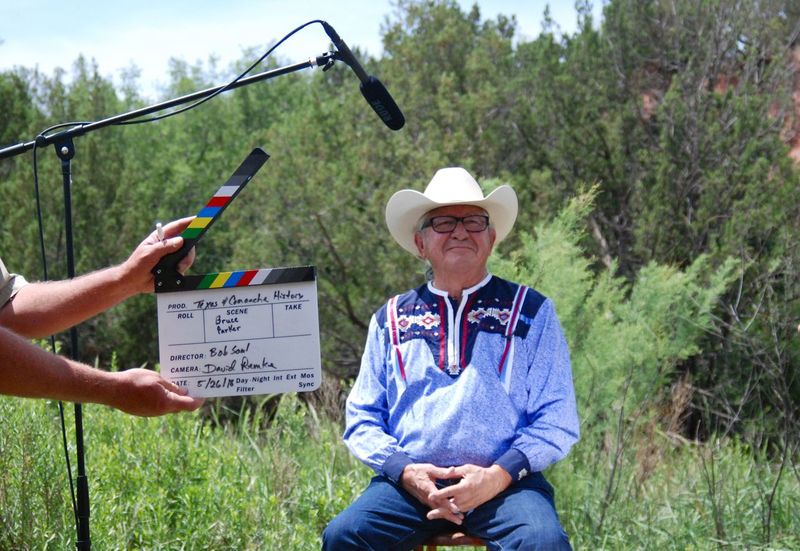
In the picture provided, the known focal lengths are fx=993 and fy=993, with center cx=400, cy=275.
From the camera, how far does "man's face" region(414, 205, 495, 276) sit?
3.53 metres

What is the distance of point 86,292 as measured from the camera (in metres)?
2.84

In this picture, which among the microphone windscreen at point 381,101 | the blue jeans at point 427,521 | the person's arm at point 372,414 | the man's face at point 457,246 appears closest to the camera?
the microphone windscreen at point 381,101

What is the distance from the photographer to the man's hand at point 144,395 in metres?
2.40

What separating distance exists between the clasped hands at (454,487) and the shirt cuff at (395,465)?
0.06ft

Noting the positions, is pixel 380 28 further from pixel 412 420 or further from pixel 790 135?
pixel 412 420

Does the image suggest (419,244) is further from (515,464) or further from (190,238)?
(190,238)

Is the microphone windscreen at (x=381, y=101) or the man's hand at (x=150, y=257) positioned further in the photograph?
the microphone windscreen at (x=381, y=101)

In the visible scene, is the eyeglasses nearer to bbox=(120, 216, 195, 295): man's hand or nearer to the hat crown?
the hat crown

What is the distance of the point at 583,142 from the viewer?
1049 centimetres

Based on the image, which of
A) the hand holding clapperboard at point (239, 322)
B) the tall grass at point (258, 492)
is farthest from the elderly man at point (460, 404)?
the tall grass at point (258, 492)

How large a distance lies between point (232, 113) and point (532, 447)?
20.3m

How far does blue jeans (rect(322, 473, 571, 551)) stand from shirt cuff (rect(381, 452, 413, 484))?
2.6 inches

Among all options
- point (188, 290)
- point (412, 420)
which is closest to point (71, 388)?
point (188, 290)

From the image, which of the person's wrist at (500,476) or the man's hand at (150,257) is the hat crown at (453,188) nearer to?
the person's wrist at (500,476)
